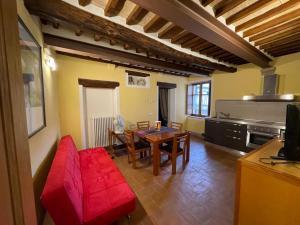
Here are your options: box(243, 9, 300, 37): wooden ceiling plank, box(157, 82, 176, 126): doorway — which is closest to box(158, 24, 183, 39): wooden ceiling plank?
box(243, 9, 300, 37): wooden ceiling plank

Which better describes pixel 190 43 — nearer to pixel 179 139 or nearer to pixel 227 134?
pixel 179 139

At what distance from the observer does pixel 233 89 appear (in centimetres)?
441

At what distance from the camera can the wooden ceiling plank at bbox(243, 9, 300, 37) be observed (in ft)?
5.76

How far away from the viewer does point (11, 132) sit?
0.46 metres

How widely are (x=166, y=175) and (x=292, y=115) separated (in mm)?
2101

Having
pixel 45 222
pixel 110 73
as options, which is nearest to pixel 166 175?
pixel 45 222

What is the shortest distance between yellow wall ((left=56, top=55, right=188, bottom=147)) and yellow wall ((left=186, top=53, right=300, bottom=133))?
1789 mm

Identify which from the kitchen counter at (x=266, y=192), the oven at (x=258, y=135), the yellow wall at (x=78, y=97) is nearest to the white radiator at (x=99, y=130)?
the yellow wall at (x=78, y=97)

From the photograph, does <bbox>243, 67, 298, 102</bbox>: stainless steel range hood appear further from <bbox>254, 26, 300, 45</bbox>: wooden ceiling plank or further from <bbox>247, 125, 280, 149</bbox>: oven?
<bbox>254, 26, 300, 45</bbox>: wooden ceiling plank

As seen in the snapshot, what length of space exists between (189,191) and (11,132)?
7.84ft

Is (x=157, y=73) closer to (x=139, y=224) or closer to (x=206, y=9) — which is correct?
(x=206, y=9)

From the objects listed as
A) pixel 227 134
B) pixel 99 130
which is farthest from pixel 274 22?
pixel 99 130

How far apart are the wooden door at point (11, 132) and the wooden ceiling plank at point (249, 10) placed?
7.20 ft

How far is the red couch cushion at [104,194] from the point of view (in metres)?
1.34
